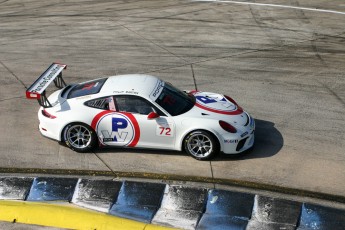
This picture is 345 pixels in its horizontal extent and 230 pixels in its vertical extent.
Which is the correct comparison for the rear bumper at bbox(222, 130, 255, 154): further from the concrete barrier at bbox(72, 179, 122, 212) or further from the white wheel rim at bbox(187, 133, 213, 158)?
the concrete barrier at bbox(72, 179, 122, 212)

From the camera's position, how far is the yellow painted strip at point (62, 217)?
9180 mm

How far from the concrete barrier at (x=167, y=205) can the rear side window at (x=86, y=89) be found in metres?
1.91

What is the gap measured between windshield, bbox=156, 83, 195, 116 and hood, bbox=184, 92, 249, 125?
133 mm

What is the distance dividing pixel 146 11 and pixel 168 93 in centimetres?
1011

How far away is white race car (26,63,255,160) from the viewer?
10.8 meters

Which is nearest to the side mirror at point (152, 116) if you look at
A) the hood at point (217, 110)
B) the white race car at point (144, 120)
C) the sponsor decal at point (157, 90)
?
the white race car at point (144, 120)

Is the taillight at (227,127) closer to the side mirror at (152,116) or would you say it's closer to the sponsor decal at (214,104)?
the sponsor decal at (214,104)

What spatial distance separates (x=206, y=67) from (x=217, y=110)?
15.5ft

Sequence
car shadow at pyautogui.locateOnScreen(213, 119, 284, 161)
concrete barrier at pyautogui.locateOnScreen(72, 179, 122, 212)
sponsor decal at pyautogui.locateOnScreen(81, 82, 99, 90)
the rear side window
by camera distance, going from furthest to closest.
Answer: sponsor decal at pyautogui.locateOnScreen(81, 82, 99, 90) → the rear side window → car shadow at pyautogui.locateOnScreen(213, 119, 284, 161) → concrete barrier at pyautogui.locateOnScreen(72, 179, 122, 212)

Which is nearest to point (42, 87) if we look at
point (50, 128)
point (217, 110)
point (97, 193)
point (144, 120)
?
point (50, 128)

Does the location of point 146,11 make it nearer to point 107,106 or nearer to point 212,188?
point 107,106

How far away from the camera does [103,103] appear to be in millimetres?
11070

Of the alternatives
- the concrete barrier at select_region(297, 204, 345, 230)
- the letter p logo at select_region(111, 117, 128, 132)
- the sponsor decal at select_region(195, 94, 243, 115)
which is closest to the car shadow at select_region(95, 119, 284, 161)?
the letter p logo at select_region(111, 117, 128, 132)

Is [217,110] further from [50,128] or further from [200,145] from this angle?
[50,128]
